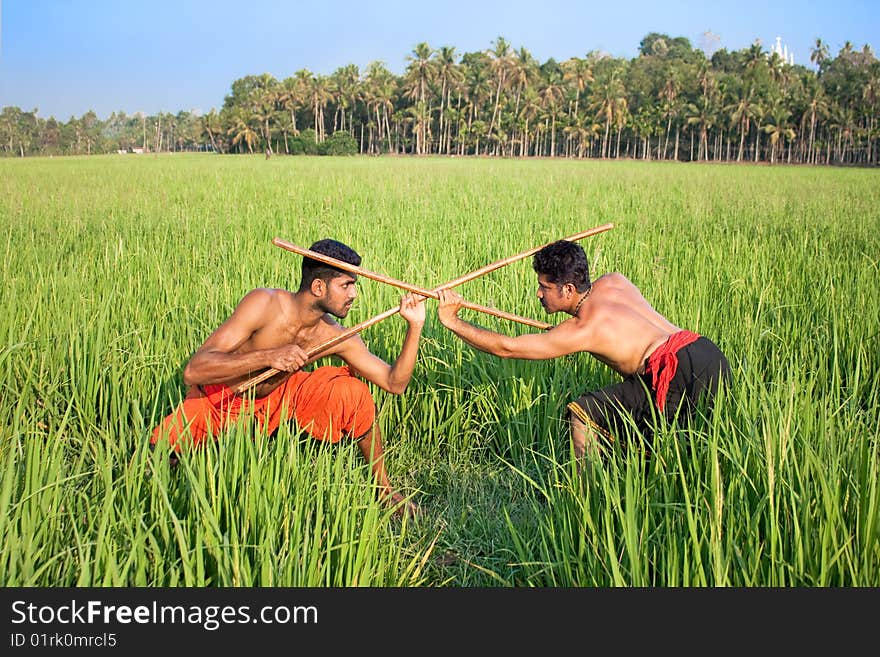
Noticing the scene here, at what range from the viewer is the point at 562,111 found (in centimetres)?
5878

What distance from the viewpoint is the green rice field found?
1879 mm

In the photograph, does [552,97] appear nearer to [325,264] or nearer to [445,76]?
[445,76]

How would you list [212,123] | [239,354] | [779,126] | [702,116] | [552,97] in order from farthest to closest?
[212,123]
[552,97]
[702,116]
[779,126]
[239,354]

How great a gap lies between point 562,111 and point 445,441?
192ft

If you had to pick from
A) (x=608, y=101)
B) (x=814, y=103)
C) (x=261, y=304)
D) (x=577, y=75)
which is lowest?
(x=261, y=304)

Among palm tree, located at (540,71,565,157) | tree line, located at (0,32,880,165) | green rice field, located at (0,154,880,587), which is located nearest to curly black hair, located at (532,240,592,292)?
green rice field, located at (0,154,880,587)

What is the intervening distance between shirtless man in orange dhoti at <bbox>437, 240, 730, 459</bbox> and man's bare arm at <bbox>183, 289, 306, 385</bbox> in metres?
0.59

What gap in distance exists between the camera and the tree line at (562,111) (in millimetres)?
47750

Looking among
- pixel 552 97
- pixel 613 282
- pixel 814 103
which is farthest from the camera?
pixel 552 97

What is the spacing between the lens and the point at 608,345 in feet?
9.66

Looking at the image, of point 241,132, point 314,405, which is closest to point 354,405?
point 314,405

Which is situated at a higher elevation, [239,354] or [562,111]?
[562,111]

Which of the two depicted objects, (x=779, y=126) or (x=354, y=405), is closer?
(x=354, y=405)

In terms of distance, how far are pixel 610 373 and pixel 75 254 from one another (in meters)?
4.34
